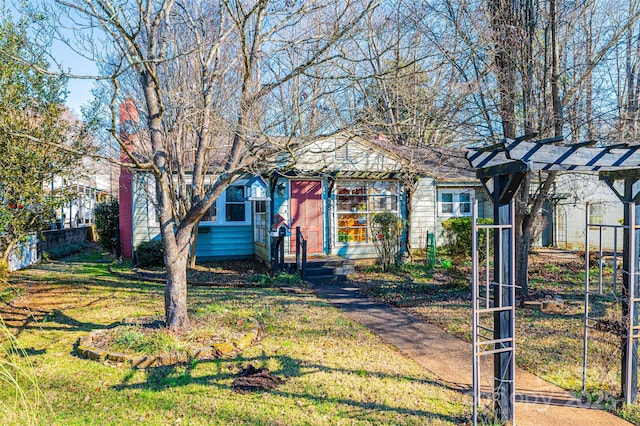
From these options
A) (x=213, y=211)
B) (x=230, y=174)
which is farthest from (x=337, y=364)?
(x=213, y=211)

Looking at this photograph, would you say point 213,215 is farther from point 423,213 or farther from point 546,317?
point 546,317

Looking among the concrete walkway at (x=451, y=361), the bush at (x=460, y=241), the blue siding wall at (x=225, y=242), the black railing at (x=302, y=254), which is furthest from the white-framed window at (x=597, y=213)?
the blue siding wall at (x=225, y=242)

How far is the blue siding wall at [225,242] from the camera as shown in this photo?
13211 millimetres

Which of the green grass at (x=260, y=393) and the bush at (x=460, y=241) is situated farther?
the bush at (x=460, y=241)

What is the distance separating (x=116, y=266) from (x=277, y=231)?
5.50m

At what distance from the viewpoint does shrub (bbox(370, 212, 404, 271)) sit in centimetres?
1122

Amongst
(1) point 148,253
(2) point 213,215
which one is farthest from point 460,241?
(1) point 148,253

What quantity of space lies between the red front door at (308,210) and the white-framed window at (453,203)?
5.81 metres

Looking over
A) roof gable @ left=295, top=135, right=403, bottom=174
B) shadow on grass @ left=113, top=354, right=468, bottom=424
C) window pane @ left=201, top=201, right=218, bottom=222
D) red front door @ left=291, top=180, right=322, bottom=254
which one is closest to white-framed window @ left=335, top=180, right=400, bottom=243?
roof gable @ left=295, top=135, right=403, bottom=174

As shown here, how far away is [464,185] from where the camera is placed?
15.6m

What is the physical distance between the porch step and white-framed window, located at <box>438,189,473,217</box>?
20.2 feet

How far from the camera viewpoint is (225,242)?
13430mm

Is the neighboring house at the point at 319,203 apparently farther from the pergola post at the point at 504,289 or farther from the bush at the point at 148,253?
the pergola post at the point at 504,289

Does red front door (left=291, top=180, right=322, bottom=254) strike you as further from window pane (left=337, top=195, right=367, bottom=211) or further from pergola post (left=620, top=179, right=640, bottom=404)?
pergola post (left=620, top=179, right=640, bottom=404)
